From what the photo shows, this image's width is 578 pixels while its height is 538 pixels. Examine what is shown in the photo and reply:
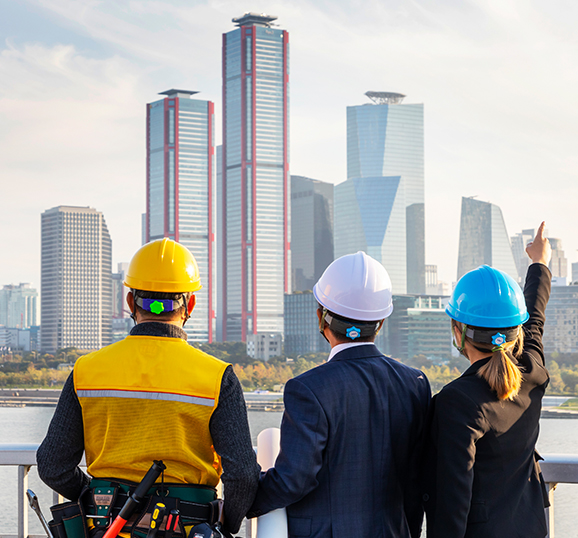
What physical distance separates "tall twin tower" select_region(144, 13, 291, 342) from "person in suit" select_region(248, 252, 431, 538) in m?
79.9

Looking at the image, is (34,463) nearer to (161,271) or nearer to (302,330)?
(161,271)

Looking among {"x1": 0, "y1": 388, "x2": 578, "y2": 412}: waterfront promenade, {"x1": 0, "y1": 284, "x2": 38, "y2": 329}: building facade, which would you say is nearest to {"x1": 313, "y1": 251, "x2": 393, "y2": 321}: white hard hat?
{"x1": 0, "y1": 388, "x2": 578, "y2": 412}: waterfront promenade

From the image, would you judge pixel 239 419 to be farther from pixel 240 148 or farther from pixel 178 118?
pixel 178 118

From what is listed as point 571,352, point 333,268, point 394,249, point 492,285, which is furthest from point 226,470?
point 394,249

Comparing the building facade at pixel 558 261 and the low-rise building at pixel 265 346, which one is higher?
the building facade at pixel 558 261

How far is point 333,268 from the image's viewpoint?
1792 mm

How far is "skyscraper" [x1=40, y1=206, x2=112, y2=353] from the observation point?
9194cm

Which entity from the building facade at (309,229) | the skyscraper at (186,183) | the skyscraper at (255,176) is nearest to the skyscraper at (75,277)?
the skyscraper at (186,183)

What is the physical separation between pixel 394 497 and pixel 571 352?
62235 mm

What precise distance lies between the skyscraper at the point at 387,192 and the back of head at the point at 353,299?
93.9 meters

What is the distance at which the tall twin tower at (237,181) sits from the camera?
3415 inches

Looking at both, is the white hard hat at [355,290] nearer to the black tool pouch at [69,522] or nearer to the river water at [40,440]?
the black tool pouch at [69,522]

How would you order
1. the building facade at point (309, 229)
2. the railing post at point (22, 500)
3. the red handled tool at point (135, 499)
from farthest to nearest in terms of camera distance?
the building facade at point (309, 229), the railing post at point (22, 500), the red handled tool at point (135, 499)

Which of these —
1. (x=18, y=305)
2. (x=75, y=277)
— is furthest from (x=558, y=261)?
(x=18, y=305)
